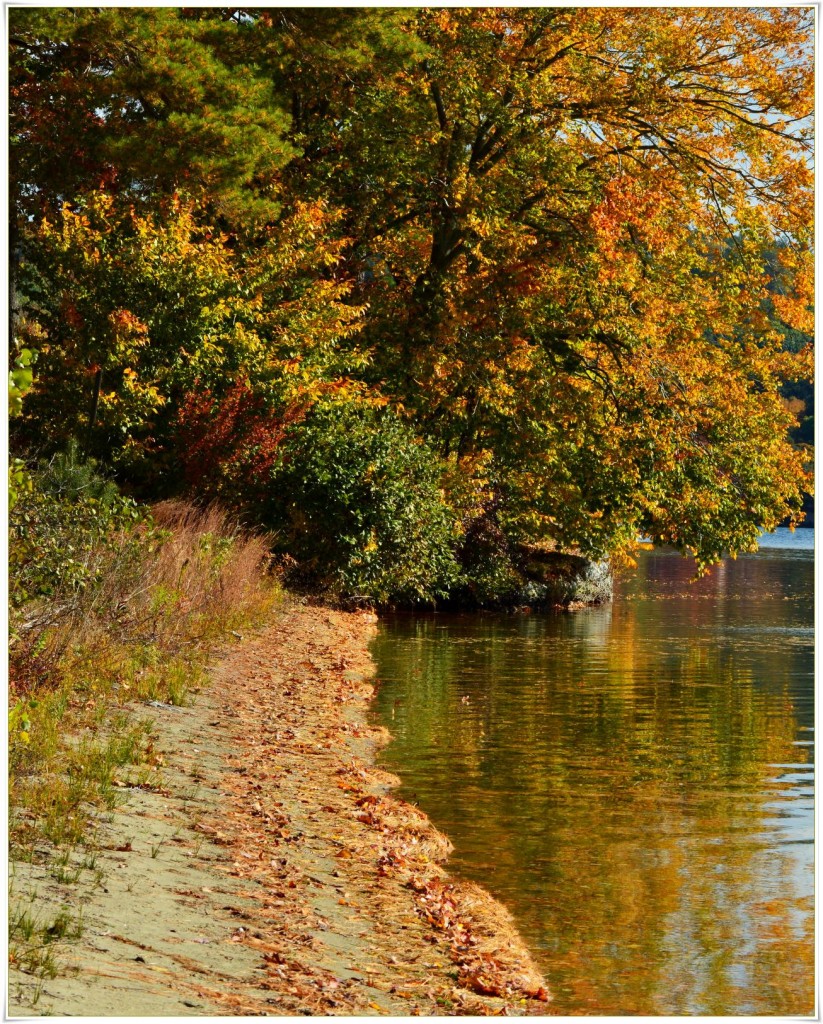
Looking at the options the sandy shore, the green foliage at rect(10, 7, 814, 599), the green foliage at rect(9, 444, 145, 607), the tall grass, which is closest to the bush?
the green foliage at rect(10, 7, 814, 599)

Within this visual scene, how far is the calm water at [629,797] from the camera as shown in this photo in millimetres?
7293

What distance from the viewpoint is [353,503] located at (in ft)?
71.9

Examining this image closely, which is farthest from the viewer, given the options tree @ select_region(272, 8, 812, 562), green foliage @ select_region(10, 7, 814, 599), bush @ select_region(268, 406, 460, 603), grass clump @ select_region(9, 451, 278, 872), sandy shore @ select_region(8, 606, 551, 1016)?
tree @ select_region(272, 8, 812, 562)

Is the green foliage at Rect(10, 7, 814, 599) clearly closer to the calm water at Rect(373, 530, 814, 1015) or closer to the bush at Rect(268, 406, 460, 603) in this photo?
the bush at Rect(268, 406, 460, 603)

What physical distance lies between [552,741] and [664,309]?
48.9ft

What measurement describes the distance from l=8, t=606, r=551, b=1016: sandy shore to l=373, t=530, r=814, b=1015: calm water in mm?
441

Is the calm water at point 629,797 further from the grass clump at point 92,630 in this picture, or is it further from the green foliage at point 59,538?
the green foliage at point 59,538

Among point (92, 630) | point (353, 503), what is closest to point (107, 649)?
point (92, 630)

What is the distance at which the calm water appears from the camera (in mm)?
7293

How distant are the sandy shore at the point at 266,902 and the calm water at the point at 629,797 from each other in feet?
1.45

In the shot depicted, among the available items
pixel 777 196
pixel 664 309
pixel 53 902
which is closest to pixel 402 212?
pixel 664 309

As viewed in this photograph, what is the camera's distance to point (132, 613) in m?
13.5

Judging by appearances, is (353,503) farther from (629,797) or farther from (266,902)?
(266,902)

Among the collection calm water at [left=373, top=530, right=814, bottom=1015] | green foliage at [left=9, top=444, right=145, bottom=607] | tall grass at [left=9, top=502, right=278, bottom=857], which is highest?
green foliage at [left=9, top=444, right=145, bottom=607]
